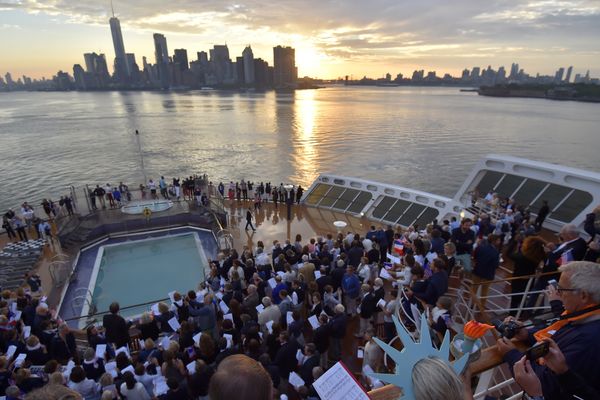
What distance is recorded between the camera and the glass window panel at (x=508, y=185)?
14.2 meters

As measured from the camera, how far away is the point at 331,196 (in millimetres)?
20141

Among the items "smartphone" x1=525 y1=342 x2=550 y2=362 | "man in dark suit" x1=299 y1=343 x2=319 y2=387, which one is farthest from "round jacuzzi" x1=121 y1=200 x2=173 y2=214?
"smartphone" x1=525 y1=342 x2=550 y2=362

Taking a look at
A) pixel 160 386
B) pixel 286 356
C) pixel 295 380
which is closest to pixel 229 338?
pixel 286 356

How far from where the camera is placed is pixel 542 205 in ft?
41.0

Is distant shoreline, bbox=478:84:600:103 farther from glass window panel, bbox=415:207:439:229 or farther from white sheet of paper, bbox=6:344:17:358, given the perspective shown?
white sheet of paper, bbox=6:344:17:358

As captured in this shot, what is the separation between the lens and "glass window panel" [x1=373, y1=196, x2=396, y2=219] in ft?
57.7

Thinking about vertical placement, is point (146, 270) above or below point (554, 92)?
below

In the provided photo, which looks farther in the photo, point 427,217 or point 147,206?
point 147,206

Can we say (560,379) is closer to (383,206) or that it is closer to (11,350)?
(11,350)

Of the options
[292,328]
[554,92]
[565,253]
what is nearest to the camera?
[565,253]

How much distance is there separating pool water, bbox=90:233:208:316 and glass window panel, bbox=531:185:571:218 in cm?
1350

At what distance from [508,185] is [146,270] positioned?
15.8 m

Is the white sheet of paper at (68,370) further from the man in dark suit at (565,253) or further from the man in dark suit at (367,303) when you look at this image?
the man in dark suit at (565,253)

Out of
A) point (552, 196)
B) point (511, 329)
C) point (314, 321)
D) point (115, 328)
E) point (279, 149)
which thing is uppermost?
point (511, 329)
